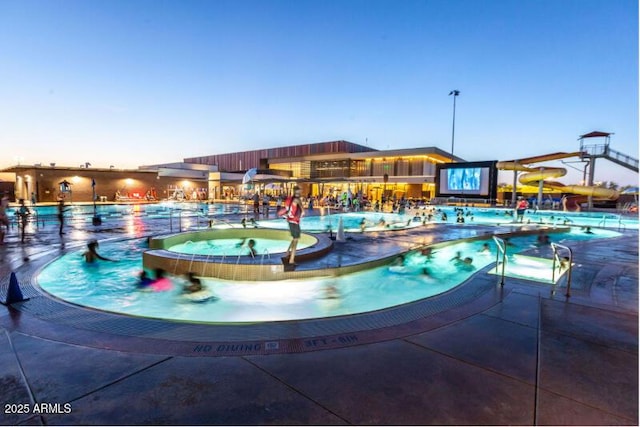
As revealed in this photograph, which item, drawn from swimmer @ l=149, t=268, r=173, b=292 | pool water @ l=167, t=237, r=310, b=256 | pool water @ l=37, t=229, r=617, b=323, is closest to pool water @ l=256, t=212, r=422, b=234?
pool water @ l=167, t=237, r=310, b=256

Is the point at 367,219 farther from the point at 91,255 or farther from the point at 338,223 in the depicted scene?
the point at 91,255

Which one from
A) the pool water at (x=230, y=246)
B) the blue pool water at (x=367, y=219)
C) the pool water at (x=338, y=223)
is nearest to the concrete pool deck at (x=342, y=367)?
the pool water at (x=230, y=246)

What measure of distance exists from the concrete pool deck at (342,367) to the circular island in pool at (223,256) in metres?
2.71

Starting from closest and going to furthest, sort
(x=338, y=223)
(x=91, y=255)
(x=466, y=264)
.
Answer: (x=91, y=255) → (x=466, y=264) → (x=338, y=223)

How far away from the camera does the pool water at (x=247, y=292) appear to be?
18.4 ft

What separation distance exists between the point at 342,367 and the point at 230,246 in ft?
28.8

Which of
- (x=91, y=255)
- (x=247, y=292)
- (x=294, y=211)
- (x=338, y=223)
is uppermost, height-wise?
(x=294, y=211)

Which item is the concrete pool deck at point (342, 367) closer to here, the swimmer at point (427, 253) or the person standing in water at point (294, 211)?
the person standing in water at point (294, 211)

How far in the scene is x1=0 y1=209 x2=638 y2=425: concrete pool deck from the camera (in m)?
2.23

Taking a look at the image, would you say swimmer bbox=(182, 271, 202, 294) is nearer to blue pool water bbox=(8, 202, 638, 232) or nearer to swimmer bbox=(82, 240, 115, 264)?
swimmer bbox=(82, 240, 115, 264)

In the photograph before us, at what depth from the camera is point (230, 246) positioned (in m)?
10.9

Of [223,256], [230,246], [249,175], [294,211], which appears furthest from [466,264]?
[249,175]

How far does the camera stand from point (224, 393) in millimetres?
2439

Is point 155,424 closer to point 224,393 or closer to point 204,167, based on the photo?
point 224,393
